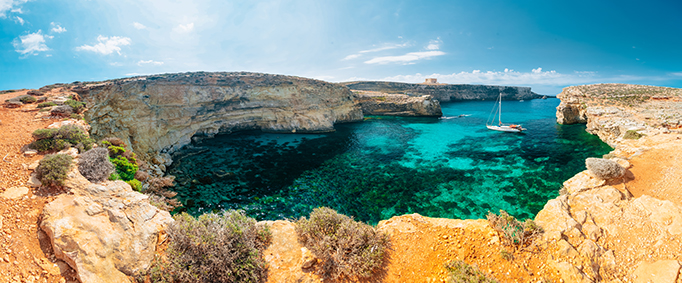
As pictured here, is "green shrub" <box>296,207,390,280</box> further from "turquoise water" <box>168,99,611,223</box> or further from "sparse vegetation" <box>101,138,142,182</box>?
"sparse vegetation" <box>101,138,142,182</box>

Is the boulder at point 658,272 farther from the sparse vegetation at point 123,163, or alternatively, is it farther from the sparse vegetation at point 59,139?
the sparse vegetation at point 123,163

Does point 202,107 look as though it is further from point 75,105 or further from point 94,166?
point 94,166

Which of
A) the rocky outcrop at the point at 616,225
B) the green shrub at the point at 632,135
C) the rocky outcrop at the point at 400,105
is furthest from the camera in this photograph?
the rocky outcrop at the point at 400,105

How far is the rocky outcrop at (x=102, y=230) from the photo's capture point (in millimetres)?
4520

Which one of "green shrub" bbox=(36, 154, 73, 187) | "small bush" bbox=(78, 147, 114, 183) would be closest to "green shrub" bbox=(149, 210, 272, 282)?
"green shrub" bbox=(36, 154, 73, 187)

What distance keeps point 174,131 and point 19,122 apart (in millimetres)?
14807

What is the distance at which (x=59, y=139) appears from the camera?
850 cm

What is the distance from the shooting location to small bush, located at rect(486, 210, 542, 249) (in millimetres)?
5633

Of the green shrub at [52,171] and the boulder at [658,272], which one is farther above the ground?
the green shrub at [52,171]

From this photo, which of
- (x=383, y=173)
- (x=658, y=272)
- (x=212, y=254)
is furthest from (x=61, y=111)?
(x=658, y=272)

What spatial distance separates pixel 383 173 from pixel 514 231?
36.7 ft

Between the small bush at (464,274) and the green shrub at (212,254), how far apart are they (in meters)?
4.14

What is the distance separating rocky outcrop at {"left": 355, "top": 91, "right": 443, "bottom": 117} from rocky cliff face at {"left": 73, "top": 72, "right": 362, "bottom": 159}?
867cm

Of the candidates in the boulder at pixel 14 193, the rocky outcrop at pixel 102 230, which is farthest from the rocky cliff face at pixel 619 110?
the boulder at pixel 14 193
